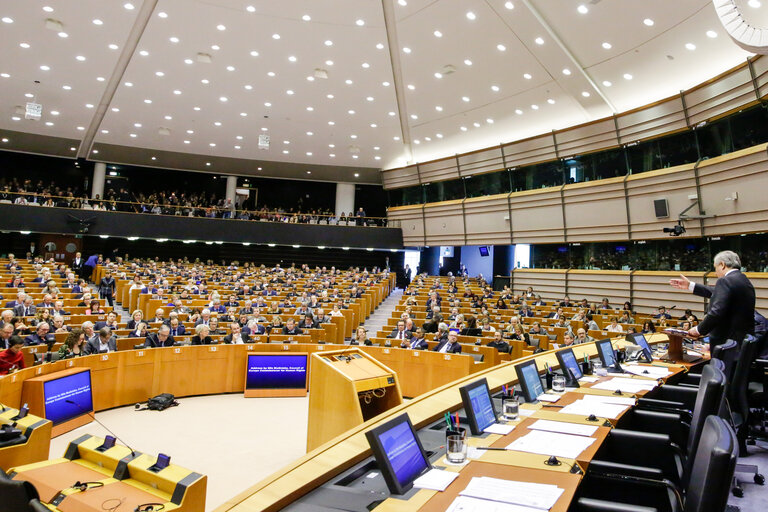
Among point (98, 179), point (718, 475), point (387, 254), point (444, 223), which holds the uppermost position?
point (98, 179)

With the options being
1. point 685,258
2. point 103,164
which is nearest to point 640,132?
point 685,258

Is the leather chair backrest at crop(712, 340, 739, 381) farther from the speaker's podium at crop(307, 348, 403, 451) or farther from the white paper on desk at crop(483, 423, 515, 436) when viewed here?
the speaker's podium at crop(307, 348, 403, 451)

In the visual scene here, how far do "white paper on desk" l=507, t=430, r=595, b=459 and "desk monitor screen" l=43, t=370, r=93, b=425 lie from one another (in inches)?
218

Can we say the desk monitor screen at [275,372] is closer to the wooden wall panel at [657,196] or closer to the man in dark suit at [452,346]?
the man in dark suit at [452,346]

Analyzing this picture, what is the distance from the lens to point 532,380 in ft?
10.8

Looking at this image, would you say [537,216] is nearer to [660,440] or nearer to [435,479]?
[660,440]

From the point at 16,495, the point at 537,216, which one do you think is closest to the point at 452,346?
the point at 16,495

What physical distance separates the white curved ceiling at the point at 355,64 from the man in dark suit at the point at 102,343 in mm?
7464

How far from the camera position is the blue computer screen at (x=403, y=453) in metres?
1.78

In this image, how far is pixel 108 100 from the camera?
1606cm

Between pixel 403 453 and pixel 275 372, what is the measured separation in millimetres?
6467

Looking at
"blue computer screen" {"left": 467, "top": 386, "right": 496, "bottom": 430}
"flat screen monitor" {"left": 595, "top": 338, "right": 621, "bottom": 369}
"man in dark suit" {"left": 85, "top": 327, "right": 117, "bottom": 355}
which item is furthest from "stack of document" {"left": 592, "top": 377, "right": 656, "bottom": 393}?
"man in dark suit" {"left": 85, "top": 327, "right": 117, "bottom": 355}

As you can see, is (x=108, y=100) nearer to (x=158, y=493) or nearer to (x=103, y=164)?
(x=103, y=164)

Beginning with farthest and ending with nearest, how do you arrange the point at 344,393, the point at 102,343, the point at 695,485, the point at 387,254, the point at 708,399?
the point at 387,254
the point at 102,343
the point at 344,393
the point at 708,399
the point at 695,485
